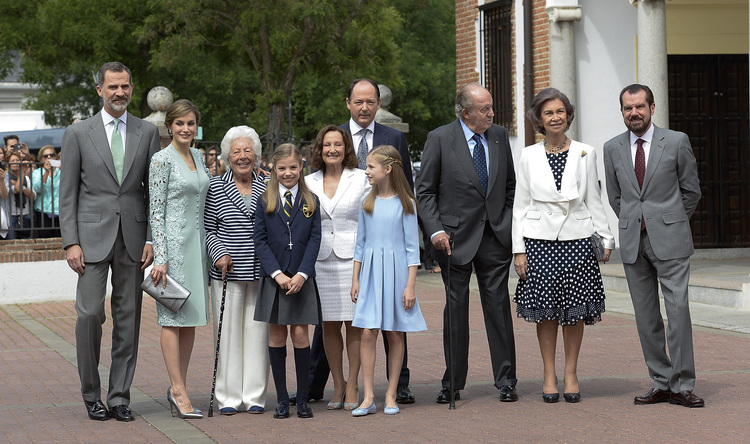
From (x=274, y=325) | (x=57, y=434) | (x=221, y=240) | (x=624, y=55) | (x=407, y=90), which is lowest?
(x=57, y=434)

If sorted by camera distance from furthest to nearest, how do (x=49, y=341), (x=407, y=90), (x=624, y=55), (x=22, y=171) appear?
1. (x=407, y=90)
2. (x=624, y=55)
3. (x=22, y=171)
4. (x=49, y=341)

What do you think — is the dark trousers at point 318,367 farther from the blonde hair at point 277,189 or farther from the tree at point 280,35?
the tree at point 280,35

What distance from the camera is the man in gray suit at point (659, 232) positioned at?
730 centimetres

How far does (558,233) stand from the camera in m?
7.39

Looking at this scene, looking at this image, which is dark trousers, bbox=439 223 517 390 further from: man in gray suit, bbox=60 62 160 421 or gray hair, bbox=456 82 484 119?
man in gray suit, bbox=60 62 160 421

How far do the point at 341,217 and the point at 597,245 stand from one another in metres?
1.63

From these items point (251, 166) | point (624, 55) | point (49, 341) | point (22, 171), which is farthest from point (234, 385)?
point (624, 55)

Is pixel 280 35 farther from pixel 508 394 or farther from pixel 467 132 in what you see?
pixel 508 394

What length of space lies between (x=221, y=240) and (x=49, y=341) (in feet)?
15.5

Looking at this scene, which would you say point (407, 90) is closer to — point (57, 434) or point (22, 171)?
point (22, 171)

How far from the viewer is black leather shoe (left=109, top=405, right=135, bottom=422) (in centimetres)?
714

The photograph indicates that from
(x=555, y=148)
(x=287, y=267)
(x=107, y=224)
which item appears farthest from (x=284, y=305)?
(x=555, y=148)

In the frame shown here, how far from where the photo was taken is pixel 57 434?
6.78m

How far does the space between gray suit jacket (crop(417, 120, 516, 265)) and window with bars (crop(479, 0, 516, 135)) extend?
9.17m
